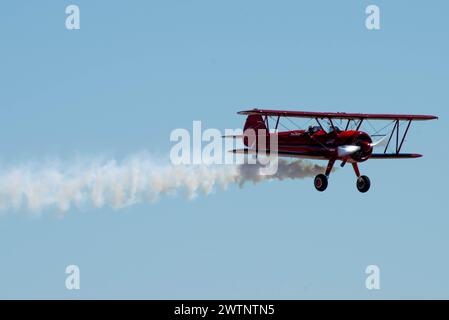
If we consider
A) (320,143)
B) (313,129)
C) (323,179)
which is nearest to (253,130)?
(313,129)

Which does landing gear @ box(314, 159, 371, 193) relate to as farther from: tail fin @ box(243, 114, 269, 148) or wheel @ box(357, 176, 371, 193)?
tail fin @ box(243, 114, 269, 148)

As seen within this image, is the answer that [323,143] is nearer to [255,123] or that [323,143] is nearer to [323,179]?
[323,179]

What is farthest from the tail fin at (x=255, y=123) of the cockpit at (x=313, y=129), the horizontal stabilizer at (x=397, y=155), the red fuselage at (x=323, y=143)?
the horizontal stabilizer at (x=397, y=155)

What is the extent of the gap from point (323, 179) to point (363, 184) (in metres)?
1.78

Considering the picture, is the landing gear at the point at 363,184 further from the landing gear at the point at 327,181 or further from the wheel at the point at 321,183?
the wheel at the point at 321,183

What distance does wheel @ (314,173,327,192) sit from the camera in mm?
59062

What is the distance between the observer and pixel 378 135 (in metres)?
59.1

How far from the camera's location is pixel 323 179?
59156 mm

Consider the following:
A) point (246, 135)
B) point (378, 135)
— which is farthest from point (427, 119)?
point (246, 135)

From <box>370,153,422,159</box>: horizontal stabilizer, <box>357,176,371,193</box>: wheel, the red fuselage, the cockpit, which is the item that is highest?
the cockpit

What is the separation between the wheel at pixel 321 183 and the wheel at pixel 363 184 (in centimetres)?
151

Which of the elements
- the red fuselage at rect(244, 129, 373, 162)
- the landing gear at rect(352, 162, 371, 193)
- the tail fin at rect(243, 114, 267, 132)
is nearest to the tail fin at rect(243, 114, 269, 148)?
the tail fin at rect(243, 114, 267, 132)
